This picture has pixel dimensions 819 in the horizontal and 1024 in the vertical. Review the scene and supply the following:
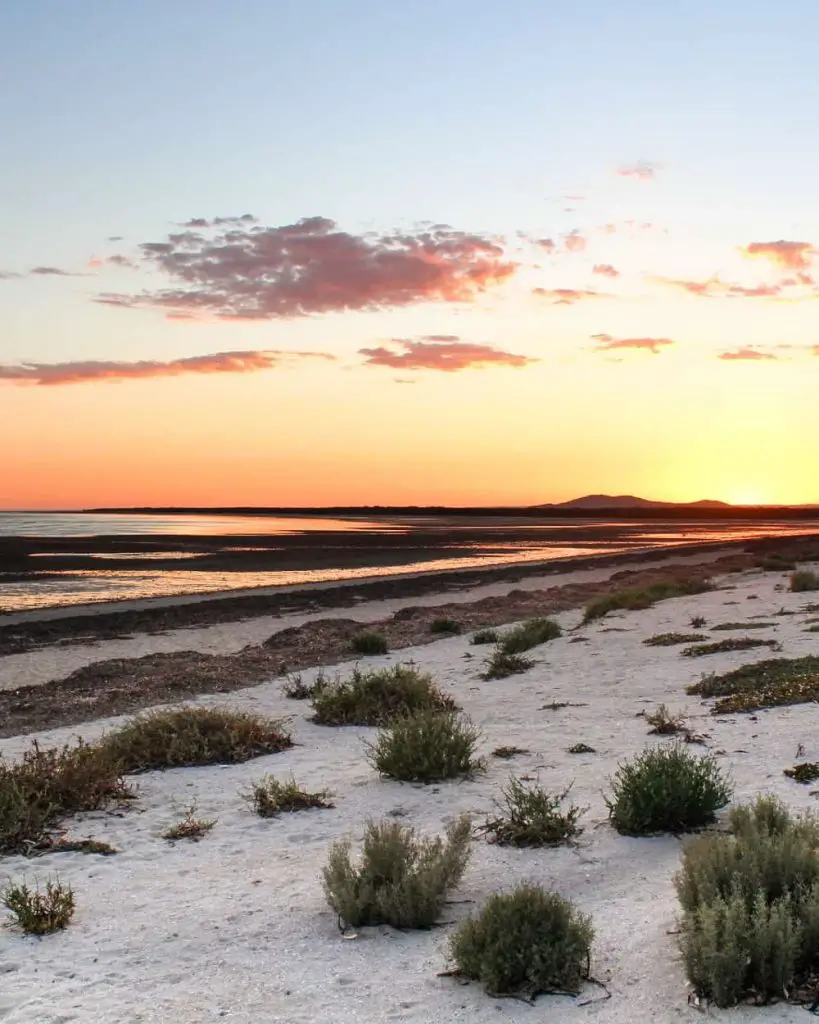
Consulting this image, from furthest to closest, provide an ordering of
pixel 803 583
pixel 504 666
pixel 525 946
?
pixel 803 583 → pixel 504 666 → pixel 525 946

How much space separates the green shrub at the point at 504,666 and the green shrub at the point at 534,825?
29.7 feet

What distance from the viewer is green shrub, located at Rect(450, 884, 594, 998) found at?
5527mm

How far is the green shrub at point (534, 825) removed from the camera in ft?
26.3

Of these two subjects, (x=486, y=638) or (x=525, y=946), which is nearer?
(x=525, y=946)

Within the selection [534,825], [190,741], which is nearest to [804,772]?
[534,825]

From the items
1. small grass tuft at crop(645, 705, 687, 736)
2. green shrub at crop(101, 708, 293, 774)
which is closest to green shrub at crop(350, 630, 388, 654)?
green shrub at crop(101, 708, 293, 774)

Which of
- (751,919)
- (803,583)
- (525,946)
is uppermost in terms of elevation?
(803,583)

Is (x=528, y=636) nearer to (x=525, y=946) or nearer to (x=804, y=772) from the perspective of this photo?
(x=804, y=772)

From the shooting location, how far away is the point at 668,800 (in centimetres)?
808

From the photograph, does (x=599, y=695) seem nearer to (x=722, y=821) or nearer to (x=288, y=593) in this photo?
(x=722, y=821)

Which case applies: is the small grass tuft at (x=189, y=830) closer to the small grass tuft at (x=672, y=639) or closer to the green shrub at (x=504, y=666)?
the green shrub at (x=504, y=666)

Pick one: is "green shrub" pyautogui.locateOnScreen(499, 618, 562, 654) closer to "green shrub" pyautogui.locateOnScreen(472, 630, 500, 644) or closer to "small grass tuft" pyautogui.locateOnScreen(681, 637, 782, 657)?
"green shrub" pyautogui.locateOnScreen(472, 630, 500, 644)

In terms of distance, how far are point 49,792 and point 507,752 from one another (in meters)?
5.05

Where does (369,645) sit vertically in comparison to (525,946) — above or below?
below
